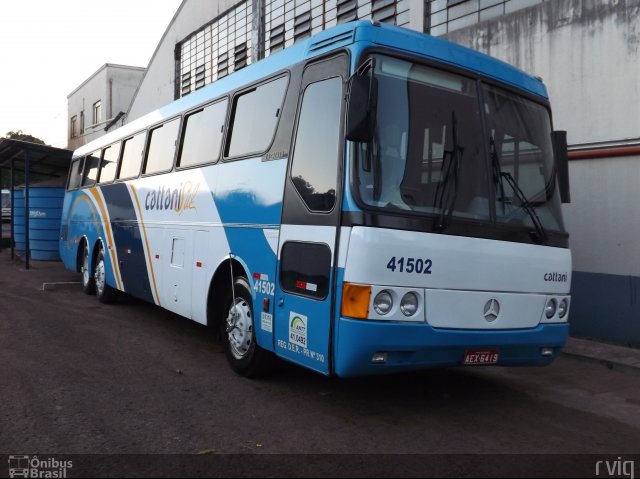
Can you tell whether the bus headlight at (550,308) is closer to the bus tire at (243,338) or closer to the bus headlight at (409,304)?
the bus headlight at (409,304)

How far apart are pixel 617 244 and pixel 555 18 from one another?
10.7 feet

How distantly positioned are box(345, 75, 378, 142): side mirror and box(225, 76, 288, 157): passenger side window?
4.54 ft

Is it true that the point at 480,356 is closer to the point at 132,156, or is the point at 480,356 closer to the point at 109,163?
the point at 132,156

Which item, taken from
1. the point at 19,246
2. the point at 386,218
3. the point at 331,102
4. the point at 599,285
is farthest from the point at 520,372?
the point at 19,246

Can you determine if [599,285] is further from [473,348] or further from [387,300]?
[387,300]

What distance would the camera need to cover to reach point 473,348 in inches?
189

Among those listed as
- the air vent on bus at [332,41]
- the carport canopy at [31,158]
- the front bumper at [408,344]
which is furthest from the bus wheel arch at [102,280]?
the front bumper at [408,344]

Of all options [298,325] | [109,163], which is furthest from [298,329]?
[109,163]

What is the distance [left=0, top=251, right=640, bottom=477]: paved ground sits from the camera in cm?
411

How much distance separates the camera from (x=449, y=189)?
15.6ft

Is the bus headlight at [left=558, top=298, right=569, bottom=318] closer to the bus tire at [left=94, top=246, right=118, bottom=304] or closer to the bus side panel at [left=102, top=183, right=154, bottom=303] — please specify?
the bus side panel at [left=102, top=183, right=154, bottom=303]

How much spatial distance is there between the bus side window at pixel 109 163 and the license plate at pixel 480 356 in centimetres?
750

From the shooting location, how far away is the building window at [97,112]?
3145cm

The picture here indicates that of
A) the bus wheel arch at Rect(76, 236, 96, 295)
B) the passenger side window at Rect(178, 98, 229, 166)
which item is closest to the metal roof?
the bus wheel arch at Rect(76, 236, 96, 295)
